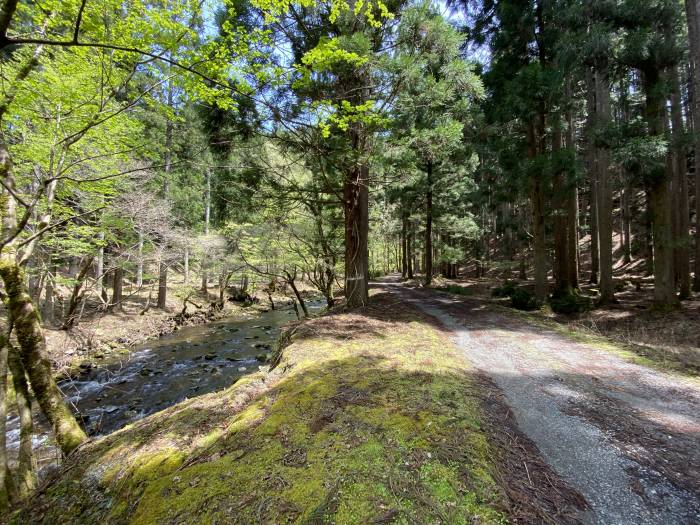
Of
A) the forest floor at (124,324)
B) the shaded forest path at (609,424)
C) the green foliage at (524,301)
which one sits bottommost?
the forest floor at (124,324)

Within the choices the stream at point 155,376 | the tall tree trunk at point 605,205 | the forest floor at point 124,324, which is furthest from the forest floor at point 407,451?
the tall tree trunk at point 605,205

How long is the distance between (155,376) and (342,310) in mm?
5501

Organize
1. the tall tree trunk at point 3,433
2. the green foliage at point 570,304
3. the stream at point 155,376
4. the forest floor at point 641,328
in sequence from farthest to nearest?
1. the green foliage at point 570,304
2. the stream at point 155,376
3. the forest floor at point 641,328
4. the tall tree trunk at point 3,433

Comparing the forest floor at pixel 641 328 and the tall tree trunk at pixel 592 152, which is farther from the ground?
the tall tree trunk at pixel 592 152

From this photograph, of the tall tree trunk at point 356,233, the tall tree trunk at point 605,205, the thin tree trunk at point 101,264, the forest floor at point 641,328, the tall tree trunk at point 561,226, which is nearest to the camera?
the forest floor at point 641,328

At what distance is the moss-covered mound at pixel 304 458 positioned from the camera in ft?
6.27

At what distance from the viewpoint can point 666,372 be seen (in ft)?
13.6

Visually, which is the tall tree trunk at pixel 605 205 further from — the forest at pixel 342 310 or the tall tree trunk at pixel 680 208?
the tall tree trunk at pixel 680 208

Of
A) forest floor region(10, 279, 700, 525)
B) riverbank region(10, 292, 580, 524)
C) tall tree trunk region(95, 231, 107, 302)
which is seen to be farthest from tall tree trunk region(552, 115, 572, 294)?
tall tree trunk region(95, 231, 107, 302)

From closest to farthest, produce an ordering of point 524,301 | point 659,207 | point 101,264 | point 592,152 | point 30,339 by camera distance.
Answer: point 30,339 → point 659,207 → point 524,301 → point 101,264 → point 592,152

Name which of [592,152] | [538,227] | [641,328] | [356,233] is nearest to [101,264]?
[356,233]

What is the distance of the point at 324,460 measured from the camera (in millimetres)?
2316

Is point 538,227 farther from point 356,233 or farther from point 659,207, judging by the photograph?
point 356,233

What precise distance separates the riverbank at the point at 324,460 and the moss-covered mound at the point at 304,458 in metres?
0.01
